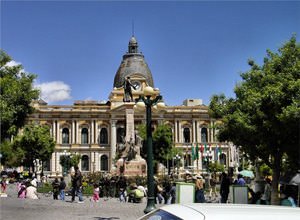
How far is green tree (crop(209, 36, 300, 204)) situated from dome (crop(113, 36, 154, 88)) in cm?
5653

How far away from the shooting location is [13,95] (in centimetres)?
2234

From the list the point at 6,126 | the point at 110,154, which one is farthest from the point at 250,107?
the point at 110,154

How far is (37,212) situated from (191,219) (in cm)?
1182

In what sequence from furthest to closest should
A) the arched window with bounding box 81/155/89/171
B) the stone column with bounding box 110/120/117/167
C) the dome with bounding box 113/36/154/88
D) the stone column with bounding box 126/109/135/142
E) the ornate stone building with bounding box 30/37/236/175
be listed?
the dome with bounding box 113/36/154/88 < the arched window with bounding box 81/155/89/171 < the stone column with bounding box 110/120/117/167 < the ornate stone building with bounding box 30/37/236/175 < the stone column with bounding box 126/109/135/142

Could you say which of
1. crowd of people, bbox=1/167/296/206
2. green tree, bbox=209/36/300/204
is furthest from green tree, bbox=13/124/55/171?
green tree, bbox=209/36/300/204

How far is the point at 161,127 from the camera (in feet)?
185

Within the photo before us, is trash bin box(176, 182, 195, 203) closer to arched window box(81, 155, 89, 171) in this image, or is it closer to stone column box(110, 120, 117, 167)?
stone column box(110, 120, 117, 167)

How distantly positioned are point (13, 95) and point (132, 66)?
56.1 m

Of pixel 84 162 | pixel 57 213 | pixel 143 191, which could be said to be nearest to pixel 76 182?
pixel 143 191

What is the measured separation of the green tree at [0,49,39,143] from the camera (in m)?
21.5

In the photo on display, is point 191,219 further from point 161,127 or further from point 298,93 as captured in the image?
point 161,127

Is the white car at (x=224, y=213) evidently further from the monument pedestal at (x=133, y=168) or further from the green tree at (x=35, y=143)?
the green tree at (x=35, y=143)

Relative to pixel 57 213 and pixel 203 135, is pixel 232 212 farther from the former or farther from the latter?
pixel 203 135

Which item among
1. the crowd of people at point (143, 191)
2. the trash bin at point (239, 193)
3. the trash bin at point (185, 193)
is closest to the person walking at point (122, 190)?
the crowd of people at point (143, 191)
